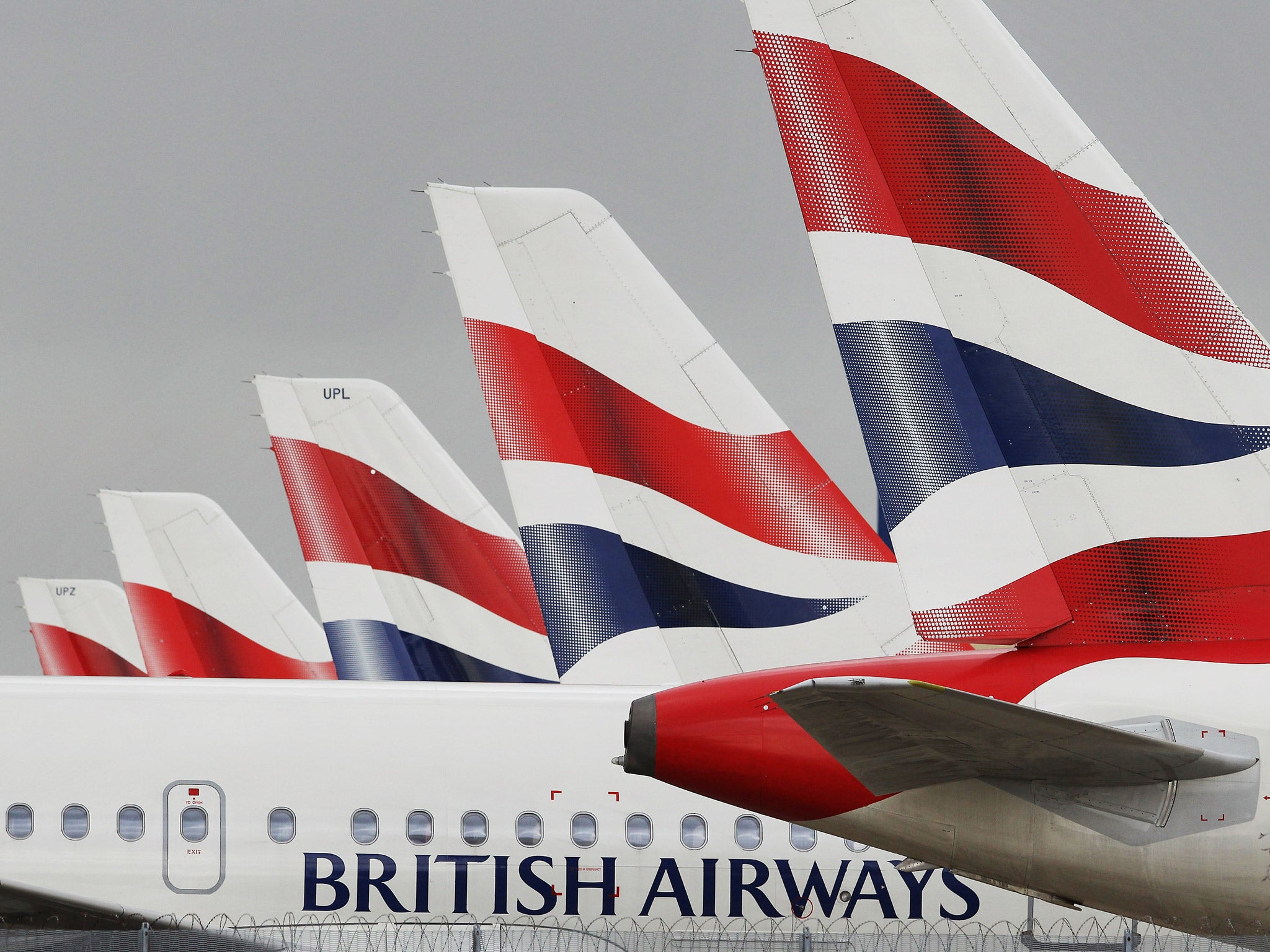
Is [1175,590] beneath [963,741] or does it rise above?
above

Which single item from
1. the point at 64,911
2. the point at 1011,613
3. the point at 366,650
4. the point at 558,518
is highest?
the point at 558,518

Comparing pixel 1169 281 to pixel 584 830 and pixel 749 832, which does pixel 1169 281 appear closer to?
pixel 749 832

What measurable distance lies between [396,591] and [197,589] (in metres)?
7.03

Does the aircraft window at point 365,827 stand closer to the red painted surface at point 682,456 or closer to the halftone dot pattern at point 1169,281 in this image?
the red painted surface at point 682,456

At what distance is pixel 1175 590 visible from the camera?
6281 mm

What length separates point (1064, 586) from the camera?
639 centimetres

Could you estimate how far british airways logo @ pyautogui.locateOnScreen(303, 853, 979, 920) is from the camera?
10430mm

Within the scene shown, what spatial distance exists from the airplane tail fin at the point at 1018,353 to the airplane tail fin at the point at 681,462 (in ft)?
13.2

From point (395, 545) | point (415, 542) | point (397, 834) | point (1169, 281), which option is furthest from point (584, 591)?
point (1169, 281)

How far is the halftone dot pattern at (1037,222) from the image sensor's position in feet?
20.9

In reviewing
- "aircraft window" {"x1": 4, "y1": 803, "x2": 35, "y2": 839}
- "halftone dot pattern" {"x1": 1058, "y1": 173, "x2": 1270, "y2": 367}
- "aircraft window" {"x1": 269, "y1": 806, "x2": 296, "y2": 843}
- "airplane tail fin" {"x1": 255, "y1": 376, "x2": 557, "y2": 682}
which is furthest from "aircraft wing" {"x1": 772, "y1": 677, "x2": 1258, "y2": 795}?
"airplane tail fin" {"x1": 255, "y1": 376, "x2": 557, "y2": 682}

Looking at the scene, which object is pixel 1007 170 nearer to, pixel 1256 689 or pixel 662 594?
pixel 1256 689

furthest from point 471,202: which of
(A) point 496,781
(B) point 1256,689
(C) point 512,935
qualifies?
(B) point 1256,689

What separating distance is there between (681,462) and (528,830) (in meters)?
2.82
